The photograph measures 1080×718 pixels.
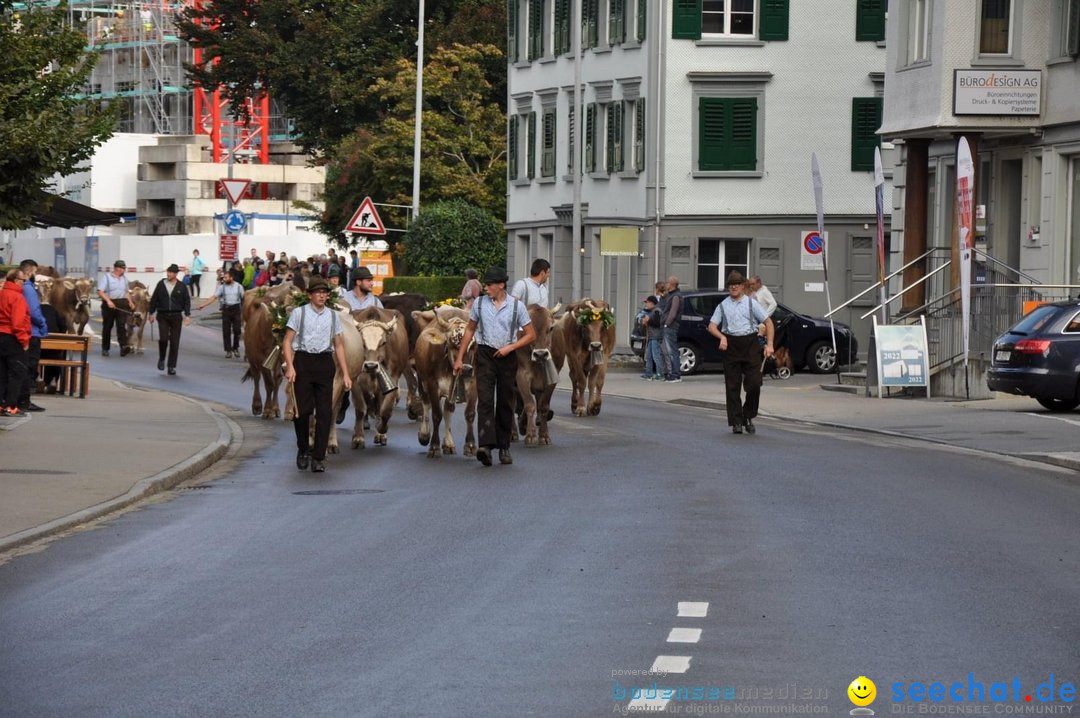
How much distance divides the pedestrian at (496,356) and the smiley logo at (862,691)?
10734mm

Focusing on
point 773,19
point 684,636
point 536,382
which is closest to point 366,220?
point 773,19

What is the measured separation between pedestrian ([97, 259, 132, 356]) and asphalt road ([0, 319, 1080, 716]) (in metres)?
23.0

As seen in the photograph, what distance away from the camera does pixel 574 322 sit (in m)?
26.7

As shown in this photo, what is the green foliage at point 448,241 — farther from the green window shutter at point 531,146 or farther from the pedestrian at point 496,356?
the pedestrian at point 496,356

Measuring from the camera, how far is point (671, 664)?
9.05 metres

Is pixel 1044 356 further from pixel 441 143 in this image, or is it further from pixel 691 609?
pixel 441 143

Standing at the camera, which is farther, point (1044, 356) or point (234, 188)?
point (234, 188)

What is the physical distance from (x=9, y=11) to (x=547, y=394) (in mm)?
7516

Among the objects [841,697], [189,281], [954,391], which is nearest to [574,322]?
[954,391]

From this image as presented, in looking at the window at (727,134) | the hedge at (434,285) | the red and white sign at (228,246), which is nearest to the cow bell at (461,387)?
the window at (727,134)

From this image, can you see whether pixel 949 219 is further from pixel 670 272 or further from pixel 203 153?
pixel 203 153

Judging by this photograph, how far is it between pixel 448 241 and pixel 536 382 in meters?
36.1

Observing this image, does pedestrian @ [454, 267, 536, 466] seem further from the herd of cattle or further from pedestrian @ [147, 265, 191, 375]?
pedestrian @ [147, 265, 191, 375]

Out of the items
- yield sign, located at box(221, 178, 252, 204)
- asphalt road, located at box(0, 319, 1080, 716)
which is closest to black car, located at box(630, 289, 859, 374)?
yield sign, located at box(221, 178, 252, 204)
